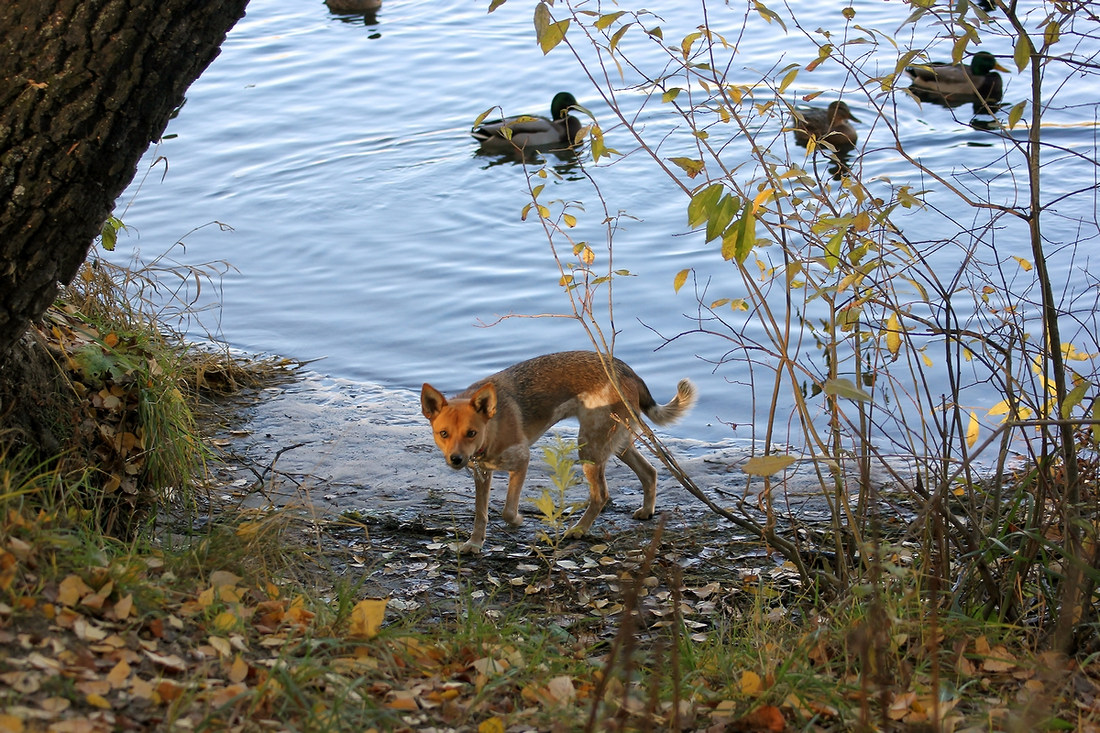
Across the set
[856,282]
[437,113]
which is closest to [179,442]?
[856,282]

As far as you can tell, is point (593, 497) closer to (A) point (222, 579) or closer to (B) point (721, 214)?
(A) point (222, 579)

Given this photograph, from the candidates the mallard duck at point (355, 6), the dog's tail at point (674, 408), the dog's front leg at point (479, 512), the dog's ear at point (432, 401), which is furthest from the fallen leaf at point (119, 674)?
the mallard duck at point (355, 6)

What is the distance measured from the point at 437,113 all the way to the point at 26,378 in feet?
36.3

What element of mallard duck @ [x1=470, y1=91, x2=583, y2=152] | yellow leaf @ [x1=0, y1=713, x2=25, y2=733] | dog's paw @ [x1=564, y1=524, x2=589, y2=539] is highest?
mallard duck @ [x1=470, y1=91, x2=583, y2=152]

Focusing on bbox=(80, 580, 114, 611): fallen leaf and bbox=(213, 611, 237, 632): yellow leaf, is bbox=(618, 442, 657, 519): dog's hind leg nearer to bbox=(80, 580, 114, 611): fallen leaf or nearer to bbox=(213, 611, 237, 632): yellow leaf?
bbox=(213, 611, 237, 632): yellow leaf

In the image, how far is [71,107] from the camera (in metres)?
3.95

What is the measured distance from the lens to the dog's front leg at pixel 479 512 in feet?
20.2

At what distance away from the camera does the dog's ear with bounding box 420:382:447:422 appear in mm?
6277

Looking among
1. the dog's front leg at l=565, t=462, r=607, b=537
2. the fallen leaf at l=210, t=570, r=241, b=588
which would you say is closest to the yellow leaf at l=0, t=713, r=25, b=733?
the fallen leaf at l=210, t=570, r=241, b=588

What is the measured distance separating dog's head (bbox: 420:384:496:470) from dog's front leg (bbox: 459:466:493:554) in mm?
141

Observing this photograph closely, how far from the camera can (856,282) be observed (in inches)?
168

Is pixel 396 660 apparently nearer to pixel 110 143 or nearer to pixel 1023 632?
pixel 110 143

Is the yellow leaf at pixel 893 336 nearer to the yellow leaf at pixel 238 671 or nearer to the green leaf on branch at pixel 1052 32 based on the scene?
the green leaf on branch at pixel 1052 32

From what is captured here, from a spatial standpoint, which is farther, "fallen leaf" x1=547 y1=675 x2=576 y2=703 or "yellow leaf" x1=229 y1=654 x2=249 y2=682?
"fallen leaf" x1=547 y1=675 x2=576 y2=703
